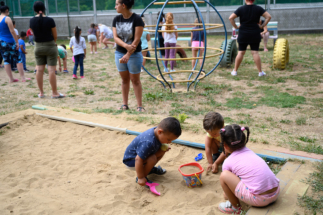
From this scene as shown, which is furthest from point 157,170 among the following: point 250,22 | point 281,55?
point 281,55

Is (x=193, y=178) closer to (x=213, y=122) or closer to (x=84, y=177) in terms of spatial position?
(x=213, y=122)

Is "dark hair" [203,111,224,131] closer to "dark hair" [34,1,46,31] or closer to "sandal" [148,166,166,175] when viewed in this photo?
"sandal" [148,166,166,175]

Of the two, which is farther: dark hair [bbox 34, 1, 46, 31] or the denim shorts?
the denim shorts

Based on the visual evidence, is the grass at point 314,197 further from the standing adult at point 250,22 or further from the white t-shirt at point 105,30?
the white t-shirt at point 105,30

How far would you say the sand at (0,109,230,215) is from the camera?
262 cm

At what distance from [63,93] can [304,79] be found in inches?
216

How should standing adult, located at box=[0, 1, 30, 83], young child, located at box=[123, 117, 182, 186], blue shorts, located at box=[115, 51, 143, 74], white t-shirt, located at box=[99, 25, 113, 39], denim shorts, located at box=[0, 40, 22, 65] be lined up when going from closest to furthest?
young child, located at box=[123, 117, 182, 186] → blue shorts, located at box=[115, 51, 143, 74] → standing adult, located at box=[0, 1, 30, 83] → denim shorts, located at box=[0, 40, 22, 65] → white t-shirt, located at box=[99, 25, 113, 39]

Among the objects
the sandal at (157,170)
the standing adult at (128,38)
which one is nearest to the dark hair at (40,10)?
the standing adult at (128,38)

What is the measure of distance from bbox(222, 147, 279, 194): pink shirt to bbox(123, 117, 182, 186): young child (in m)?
0.54

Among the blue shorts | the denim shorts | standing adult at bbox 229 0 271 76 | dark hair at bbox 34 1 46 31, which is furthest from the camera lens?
the denim shorts

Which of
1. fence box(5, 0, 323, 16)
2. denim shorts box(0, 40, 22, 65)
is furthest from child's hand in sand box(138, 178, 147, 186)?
fence box(5, 0, 323, 16)

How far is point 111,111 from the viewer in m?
5.17

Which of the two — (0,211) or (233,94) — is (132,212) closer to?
(0,211)

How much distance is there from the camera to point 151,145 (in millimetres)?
2711
